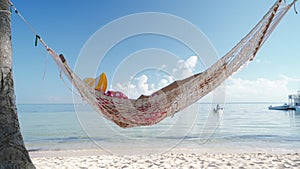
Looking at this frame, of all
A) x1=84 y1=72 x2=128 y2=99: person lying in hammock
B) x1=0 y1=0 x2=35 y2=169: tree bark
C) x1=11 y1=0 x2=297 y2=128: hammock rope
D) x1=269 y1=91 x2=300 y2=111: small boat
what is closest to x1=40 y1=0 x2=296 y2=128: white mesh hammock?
x1=11 y1=0 x2=297 y2=128: hammock rope

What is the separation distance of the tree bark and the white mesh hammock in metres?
0.45

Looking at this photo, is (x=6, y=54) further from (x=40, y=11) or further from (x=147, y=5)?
(x=40, y=11)

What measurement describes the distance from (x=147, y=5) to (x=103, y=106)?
172 cm

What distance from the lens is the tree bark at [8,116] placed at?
3.13 ft

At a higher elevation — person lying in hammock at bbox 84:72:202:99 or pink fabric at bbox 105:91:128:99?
person lying in hammock at bbox 84:72:202:99

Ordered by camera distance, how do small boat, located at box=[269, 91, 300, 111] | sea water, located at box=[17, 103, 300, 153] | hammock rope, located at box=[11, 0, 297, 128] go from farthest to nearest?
small boat, located at box=[269, 91, 300, 111] → sea water, located at box=[17, 103, 300, 153] → hammock rope, located at box=[11, 0, 297, 128]

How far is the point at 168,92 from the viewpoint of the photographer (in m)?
1.70

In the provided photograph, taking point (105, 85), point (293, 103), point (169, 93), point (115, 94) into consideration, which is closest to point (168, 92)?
point (169, 93)

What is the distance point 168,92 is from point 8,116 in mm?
1009

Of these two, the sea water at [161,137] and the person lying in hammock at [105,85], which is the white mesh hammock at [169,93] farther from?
the sea water at [161,137]

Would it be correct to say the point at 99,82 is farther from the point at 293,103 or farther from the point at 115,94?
the point at 293,103

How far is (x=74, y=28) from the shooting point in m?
4.32

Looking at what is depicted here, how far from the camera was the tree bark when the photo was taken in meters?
0.95

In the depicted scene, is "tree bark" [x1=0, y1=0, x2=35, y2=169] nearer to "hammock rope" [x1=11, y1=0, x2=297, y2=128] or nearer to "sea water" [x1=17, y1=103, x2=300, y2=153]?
"hammock rope" [x1=11, y1=0, x2=297, y2=128]
